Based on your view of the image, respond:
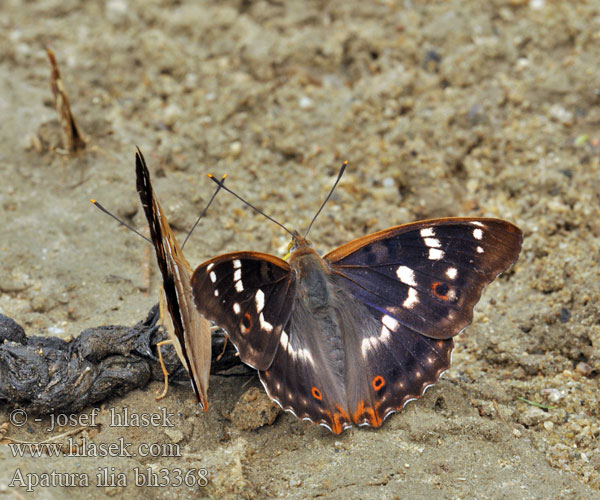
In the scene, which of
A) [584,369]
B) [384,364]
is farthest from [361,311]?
[584,369]

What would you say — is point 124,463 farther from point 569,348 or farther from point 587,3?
point 587,3

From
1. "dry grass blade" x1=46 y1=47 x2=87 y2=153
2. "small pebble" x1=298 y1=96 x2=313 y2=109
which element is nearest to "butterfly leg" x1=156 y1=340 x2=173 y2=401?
"dry grass blade" x1=46 y1=47 x2=87 y2=153

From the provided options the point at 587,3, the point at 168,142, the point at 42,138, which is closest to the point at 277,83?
the point at 168,142

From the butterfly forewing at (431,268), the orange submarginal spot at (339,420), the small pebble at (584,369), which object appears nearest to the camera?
the orange submarginal spot at (339,420)

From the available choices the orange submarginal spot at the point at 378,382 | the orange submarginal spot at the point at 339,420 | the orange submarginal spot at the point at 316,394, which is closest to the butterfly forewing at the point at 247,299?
the orange submarginal spot at the point at 316,394

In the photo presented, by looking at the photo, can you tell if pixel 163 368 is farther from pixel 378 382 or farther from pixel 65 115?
pixel 65 115

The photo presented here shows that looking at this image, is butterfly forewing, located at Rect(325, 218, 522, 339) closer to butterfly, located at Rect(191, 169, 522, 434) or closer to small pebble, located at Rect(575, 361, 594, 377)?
butterfly, located at Rect(191, 169, 522, 434)

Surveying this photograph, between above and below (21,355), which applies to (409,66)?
above

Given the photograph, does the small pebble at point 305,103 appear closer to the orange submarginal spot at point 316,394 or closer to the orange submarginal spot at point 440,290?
the orange submarginal spot at point 440,290
